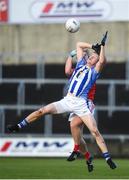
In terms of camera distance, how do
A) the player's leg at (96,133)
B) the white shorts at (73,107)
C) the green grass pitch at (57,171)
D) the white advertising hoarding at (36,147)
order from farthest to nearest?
1. the white advertising hoarding at (36,147)
2. the white shorts at (73,107)
3. the player's leg at (96,133)
4. the green grass pitch at (57,171)

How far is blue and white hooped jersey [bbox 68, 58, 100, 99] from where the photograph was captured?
675 inches

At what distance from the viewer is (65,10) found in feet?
82.8

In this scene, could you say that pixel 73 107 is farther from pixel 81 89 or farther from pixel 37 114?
pixel 37 114

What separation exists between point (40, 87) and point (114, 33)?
8.54ft

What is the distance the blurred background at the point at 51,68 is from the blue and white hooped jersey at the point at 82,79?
716 cm

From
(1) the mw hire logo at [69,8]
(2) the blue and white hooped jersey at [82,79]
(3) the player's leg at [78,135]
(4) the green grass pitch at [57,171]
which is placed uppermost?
(1) the mw hire logo at [69,8]

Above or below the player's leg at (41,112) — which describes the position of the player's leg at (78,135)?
below

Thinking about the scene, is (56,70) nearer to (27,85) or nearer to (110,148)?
(27,85)

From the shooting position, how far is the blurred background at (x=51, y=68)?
80.8 ft

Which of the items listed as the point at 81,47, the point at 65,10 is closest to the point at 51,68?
the point at 65,10

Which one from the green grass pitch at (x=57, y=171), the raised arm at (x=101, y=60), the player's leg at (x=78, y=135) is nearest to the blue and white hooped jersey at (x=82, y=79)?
the raised arm at (x=101, y=60)

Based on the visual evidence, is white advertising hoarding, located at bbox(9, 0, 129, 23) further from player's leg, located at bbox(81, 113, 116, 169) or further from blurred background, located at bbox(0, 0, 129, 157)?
player's leg, located at bbox(81, 113, 116, 169)

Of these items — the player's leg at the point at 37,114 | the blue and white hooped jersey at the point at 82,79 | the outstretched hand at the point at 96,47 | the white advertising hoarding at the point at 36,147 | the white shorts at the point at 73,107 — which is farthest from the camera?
the white advertising hoarding at the point at 36,147

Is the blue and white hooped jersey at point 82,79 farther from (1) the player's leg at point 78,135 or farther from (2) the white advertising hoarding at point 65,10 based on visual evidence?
(2) the white advertising hoarding at point 65,10
